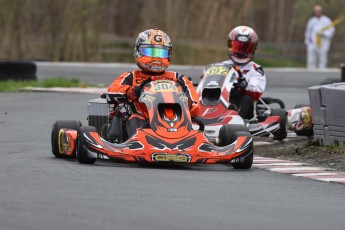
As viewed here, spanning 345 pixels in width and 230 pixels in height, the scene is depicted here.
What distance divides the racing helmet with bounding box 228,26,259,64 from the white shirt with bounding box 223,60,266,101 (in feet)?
0.28

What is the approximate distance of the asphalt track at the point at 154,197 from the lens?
7.46 m

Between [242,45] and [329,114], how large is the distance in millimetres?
3019

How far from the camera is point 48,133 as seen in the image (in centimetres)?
1491

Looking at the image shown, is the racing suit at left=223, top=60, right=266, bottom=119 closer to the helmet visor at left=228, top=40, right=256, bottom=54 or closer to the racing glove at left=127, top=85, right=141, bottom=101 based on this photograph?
the helmet visor at left=228, top=40, right=256, bottom=54

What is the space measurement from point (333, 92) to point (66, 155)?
122 inches

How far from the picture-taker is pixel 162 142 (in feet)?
36.3

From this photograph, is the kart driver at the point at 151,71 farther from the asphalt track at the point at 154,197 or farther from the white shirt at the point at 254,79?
the white shirt at the point at 254,79

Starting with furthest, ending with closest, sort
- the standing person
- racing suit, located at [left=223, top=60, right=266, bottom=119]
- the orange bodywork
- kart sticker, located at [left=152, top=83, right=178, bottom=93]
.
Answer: the standing person
racing suit, located at [left=223, top=60, right=266, bottom=119]
kart sticker, located at [left=152, top=83, right=178, bottom=93]
the orange bodywork

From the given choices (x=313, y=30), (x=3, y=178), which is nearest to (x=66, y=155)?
(x=3, y=178)

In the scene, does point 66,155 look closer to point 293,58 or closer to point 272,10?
point 293,58

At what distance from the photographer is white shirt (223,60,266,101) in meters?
15.5

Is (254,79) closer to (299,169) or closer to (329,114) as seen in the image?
(329,114)

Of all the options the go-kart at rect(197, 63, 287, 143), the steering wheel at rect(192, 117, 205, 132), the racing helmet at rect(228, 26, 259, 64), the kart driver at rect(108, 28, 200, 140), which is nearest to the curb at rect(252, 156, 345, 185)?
the steering wheel at rect(192, 117, 205, 132)

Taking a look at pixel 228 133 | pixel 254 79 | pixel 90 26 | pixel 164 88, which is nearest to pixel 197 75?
pixel 90 26
